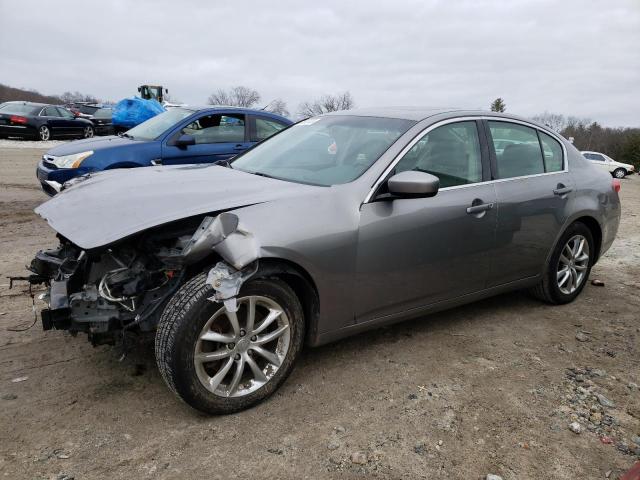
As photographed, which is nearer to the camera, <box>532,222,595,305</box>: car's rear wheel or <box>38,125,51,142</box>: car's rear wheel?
<box>532,222,595,305</box>: car's rear wheel

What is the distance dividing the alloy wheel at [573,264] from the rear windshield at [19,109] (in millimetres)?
20842

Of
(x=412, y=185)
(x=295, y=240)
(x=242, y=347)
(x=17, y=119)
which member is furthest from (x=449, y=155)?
(x=17, y=119)

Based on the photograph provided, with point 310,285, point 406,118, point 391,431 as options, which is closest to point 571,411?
point 391,431

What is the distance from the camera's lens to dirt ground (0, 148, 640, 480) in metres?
2.41

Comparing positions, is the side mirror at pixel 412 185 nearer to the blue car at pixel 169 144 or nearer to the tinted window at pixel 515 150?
the tinted window at pixel 515 150

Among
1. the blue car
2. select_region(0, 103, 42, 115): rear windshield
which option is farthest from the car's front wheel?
select_region(0, 103, 42, 115): rear windshield

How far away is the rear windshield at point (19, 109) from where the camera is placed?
19.8 m

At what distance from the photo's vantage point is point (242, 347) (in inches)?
108

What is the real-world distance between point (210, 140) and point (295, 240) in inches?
190

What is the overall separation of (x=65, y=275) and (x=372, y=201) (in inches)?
71.1

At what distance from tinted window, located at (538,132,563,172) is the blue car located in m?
3.59

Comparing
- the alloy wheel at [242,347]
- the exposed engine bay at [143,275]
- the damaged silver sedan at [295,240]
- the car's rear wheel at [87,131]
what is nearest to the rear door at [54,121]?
the car's rear wheel at [87,131]

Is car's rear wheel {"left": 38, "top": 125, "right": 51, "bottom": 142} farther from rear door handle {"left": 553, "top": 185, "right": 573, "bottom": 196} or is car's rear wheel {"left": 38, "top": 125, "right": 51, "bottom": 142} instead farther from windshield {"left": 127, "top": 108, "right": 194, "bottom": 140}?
rear door handle {"left": 553, "top": 185, "right": 573, "bottom": 196}

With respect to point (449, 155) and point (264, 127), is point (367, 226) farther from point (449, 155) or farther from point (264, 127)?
point (264, 127)
